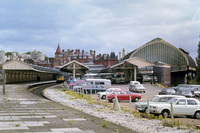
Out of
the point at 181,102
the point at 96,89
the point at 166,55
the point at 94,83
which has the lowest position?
the point at 96,89

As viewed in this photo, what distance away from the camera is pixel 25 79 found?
2933 inches

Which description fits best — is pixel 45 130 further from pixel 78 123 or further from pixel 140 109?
pixel 140 109

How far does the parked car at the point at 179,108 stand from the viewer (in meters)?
18.3

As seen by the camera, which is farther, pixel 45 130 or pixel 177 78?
pixel 177 78

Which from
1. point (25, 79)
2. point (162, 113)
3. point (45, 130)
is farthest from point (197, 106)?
point (25, 79)

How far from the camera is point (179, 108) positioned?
18.8m

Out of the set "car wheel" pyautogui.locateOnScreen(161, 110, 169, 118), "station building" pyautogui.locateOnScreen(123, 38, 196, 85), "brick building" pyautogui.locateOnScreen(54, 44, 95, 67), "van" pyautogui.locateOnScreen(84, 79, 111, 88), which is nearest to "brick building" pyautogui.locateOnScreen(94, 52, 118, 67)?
"brick building" pyautogui.locateOnScreen(54, 44, 95, 67)

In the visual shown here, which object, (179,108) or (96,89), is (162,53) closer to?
(96,89)

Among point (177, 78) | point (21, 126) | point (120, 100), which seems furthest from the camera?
point (177, 78)

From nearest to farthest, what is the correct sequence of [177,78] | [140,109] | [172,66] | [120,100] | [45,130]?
[45,130]
[140,109]
[120,100]
[172,66]
[177,78]

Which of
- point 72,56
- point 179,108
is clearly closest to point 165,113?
point 179,108

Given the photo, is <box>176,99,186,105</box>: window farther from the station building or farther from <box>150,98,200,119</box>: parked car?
the station building

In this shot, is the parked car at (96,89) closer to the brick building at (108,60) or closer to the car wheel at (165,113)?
the car wheel at (165,113)

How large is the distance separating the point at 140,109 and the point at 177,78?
252 feet
